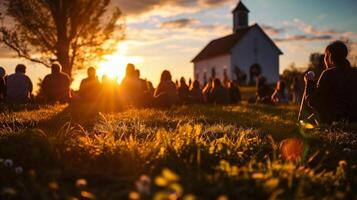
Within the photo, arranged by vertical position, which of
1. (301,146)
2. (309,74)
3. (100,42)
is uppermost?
(100,42)

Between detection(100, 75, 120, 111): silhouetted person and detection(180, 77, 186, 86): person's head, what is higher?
detection(180, 77, 186, 86): person's head

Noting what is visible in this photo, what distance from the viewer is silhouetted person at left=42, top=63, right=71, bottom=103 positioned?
17438 millimetres

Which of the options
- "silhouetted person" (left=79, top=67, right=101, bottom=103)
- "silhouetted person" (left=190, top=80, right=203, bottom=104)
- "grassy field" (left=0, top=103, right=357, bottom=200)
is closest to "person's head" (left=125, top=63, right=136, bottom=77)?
"silhouetted person" (left=79, top=67, right=101, bottom=103)

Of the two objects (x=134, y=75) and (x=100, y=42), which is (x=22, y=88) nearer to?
(x=134, y=75)

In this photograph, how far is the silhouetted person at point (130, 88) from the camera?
668 inches

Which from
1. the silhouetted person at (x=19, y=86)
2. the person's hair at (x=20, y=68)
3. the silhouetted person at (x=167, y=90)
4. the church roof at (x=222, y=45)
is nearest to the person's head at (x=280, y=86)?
the silhouetted person at (x=167, y=90)

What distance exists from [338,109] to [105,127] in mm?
3970

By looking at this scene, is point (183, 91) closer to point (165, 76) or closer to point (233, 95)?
point (233, 95)

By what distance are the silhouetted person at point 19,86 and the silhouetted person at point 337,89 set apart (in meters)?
10.4

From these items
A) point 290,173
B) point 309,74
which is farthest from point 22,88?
point 290,173

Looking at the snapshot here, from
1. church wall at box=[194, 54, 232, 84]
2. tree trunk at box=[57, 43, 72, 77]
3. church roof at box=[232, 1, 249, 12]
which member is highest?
church roof at box=[232, 1, 249, 12]

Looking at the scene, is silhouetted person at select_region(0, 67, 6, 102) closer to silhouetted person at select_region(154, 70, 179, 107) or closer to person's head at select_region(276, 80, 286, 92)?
silhouetted person at select_region(154, 70, 179, 107)

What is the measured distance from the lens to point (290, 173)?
418 cm

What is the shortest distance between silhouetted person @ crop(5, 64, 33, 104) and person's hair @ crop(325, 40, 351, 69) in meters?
10.8
